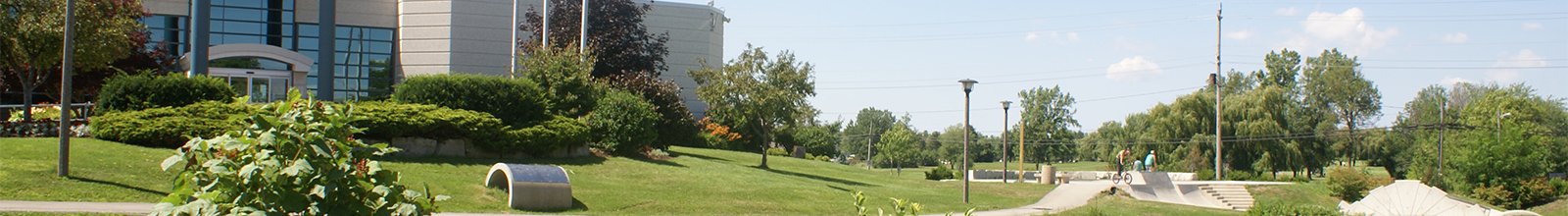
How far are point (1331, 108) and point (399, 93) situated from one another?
78.2 metres

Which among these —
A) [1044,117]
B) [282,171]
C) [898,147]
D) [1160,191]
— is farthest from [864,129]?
[282,171]

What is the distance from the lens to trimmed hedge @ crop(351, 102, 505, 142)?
24719 mm

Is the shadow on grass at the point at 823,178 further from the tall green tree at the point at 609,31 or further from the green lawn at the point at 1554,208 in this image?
the green lawn at the point at 1554,208

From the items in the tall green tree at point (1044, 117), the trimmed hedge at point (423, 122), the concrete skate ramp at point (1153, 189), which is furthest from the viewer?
the tall green tree at point (1044, 117)

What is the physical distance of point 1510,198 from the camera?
43.5m

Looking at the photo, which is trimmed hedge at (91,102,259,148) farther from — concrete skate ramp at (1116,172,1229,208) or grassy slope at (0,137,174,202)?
concrete skate ramp at (1116,172,1229,208)

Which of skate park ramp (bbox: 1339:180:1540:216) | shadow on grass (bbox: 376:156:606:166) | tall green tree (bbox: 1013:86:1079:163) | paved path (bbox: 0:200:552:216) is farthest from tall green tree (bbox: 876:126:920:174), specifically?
paved path (bbox: 0:200:552:216)

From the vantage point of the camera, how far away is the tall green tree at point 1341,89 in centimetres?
8856

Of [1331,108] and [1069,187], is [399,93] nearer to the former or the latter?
[1069,187]

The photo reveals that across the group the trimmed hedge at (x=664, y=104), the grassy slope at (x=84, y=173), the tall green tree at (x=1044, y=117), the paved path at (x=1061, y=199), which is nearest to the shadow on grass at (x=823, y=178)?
the paved path at (x=1061, y=199)

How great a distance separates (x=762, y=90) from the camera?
115 feet

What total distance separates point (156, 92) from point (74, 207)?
9.62 meters

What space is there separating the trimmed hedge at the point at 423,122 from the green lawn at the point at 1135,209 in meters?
11.7

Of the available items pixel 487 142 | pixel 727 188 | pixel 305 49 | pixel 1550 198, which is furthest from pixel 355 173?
pixel 1550 198
